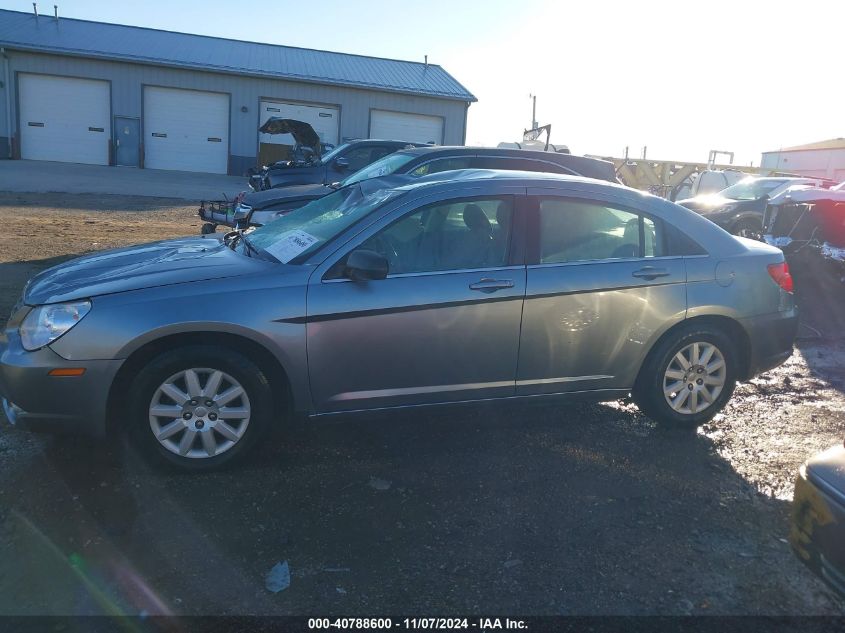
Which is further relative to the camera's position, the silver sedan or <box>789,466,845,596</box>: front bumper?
the silver sedan

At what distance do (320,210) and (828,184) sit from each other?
16.2m

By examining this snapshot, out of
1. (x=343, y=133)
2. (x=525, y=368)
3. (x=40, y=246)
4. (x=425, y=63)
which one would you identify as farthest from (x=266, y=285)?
(x=425, y=63)

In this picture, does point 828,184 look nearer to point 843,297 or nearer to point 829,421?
point 843,297

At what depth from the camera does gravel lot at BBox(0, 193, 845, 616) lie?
2.83 m

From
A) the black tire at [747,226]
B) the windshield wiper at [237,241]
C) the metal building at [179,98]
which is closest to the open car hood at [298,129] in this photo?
the black tire at [747,226]

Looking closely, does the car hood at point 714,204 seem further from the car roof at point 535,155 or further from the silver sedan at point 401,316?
the silver sedan at point 401,316

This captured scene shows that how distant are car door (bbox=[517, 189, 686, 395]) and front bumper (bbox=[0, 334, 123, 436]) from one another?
7.59 feet

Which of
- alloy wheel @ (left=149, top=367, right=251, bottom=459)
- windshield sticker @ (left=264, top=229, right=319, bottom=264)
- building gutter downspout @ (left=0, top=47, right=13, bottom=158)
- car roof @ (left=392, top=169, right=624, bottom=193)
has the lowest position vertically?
alloy wheel @ (left=149, top=367, right=251, bottom=459)

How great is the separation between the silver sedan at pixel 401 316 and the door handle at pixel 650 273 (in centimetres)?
1

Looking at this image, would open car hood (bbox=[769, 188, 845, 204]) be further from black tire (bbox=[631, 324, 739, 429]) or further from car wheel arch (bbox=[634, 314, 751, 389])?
black tire (bbox=[631, 324, 739, 429])

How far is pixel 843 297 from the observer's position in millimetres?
9633

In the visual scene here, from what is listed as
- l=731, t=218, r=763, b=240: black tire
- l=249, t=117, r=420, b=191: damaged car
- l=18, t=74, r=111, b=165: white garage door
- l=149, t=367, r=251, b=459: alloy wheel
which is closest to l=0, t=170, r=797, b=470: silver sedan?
l=149, t=367, r=251, b=459: alloy wheel


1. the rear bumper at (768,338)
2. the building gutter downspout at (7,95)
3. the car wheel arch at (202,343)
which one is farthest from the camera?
the building gutter downspout at (7,95)

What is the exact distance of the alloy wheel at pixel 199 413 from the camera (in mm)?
3619
